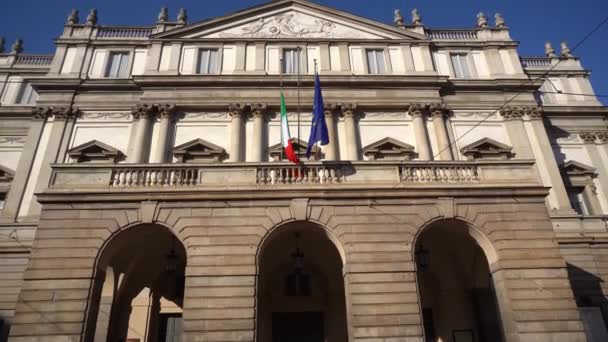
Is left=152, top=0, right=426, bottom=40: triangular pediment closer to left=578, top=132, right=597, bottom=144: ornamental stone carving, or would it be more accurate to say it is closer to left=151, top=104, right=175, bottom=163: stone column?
left=151, top=104, right=175, bottom=163: stone column

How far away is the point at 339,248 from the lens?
11.6 metres

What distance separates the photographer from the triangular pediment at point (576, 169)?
20.7 metres

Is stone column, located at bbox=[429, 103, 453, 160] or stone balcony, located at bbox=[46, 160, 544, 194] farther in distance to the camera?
stone column, located at bbox=[429, 103, 453, 160]

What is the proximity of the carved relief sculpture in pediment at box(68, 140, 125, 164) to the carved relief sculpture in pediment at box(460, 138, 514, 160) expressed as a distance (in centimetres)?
1707

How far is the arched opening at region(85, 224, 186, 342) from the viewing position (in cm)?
1260

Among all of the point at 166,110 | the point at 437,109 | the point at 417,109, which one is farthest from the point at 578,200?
the point at 166,110

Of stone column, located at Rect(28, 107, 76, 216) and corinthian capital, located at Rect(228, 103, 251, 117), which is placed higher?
corinthian capital, located at Rect(228, 103, 251, 117)

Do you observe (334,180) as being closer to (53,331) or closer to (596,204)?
(53,331)

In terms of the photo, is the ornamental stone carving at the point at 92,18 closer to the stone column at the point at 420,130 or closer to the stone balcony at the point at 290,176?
the stone balcony at the point at 290,176

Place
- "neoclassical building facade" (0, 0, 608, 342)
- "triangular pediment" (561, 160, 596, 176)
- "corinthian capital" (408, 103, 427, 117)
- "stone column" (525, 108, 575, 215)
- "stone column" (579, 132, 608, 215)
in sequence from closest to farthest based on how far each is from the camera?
"neoclassical building facade" (0, 0, 608, 342) → "stone column" (525, 108, 575, 215) → "stone column" (579, 132, 608, 215) → "corinthian capital" (408, 103, 427, 117) → "triangular pediment" (561, 160, 596, 176)

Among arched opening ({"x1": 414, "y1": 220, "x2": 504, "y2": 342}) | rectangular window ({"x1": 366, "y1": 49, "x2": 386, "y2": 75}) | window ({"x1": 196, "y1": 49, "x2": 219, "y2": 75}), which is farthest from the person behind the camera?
rectangular window ({"x1": 366, "y1": 49, "x2": 386, "y2": 75})

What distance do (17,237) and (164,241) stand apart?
796cm

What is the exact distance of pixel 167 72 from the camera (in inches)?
829

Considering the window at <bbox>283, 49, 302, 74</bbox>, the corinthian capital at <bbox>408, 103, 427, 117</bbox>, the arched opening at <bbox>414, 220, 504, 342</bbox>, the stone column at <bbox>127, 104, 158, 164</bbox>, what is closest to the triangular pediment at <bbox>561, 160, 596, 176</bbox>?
the corinthian capital at <bbox>408, 103, 427, 117</bbox>
